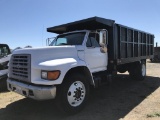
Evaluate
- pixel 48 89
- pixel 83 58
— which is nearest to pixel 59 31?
pixel 83 58

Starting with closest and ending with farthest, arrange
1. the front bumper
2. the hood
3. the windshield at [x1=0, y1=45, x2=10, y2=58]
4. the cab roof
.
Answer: the front bumper < the hood < the cab roof < the windshield at [x1=0, y1=45, x2=10, y2=58]

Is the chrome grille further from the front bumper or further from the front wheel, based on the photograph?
the front wheel


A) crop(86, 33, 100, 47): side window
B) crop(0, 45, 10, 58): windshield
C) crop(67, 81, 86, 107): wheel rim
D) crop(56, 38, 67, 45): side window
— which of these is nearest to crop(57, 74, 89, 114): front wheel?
crop(67, 81, 86, 107): wheel rim

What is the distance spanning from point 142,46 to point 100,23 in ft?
12.9

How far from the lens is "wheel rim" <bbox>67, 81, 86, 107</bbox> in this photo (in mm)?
5105

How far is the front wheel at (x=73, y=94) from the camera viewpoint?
16.0 feet

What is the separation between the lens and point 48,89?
4.59 metres

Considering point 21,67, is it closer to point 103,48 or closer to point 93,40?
point 93,40

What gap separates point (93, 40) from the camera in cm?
636

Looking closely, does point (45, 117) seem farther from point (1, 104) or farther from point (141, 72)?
point (141, 72)

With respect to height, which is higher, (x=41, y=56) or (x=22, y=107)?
(x=41, y=56)

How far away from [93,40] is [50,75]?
2.30 metres

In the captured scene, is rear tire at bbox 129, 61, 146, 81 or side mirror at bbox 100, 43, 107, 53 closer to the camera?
side mirror at bbox 100, 43, 107, 53

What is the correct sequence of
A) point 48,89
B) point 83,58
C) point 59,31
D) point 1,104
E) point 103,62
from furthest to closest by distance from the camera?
point 59,31
point 103,62
point 1,104
point 83,58
point 48,89
